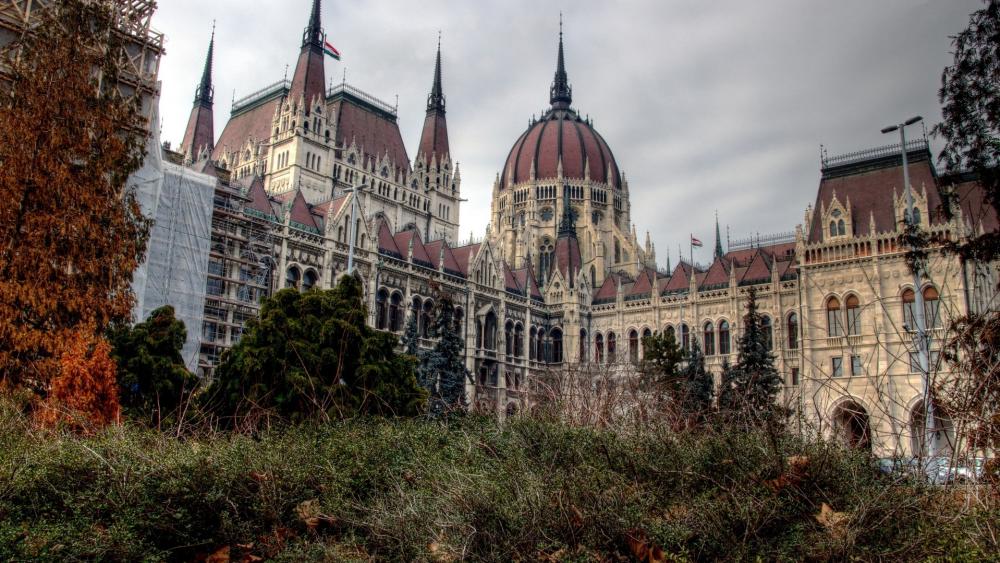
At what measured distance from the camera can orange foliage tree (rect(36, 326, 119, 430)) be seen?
13266mm

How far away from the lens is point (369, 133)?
2213 inches

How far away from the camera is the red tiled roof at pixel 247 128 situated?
174ft

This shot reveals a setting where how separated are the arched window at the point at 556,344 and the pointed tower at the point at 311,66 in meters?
21.7

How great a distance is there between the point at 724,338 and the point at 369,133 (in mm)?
28948

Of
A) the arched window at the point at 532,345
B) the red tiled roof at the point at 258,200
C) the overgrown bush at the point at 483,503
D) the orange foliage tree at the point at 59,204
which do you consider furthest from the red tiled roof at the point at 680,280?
the overgrown bush at the point at 483,503

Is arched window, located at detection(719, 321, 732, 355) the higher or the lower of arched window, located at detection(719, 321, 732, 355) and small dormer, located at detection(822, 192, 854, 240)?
the lower

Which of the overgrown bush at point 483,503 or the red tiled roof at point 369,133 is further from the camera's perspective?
the red tiled roof at point 369,133

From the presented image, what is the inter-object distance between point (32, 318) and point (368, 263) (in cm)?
2285

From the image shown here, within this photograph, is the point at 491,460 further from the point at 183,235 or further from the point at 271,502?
the point at 183,235

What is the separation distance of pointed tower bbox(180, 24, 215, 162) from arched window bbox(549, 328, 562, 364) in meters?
28.8

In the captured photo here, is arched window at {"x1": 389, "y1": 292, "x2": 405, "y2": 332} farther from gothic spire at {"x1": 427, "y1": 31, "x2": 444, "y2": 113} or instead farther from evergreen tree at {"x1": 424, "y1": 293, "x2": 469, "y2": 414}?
gothic spire at {"x1": 427, "y1": 31, "x2": 444, "y2": 113}

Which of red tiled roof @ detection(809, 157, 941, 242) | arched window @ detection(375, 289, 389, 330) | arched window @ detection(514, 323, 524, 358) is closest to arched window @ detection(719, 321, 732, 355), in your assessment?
red tiled roof @ detection(809, 157, 941, 242)

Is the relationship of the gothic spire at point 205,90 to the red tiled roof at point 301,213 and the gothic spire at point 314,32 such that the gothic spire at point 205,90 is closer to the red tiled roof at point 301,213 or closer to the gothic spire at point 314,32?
the gothic spire at point 314,32

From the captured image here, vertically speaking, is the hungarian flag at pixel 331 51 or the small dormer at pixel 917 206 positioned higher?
the hungarian flag at pixel 331 51
